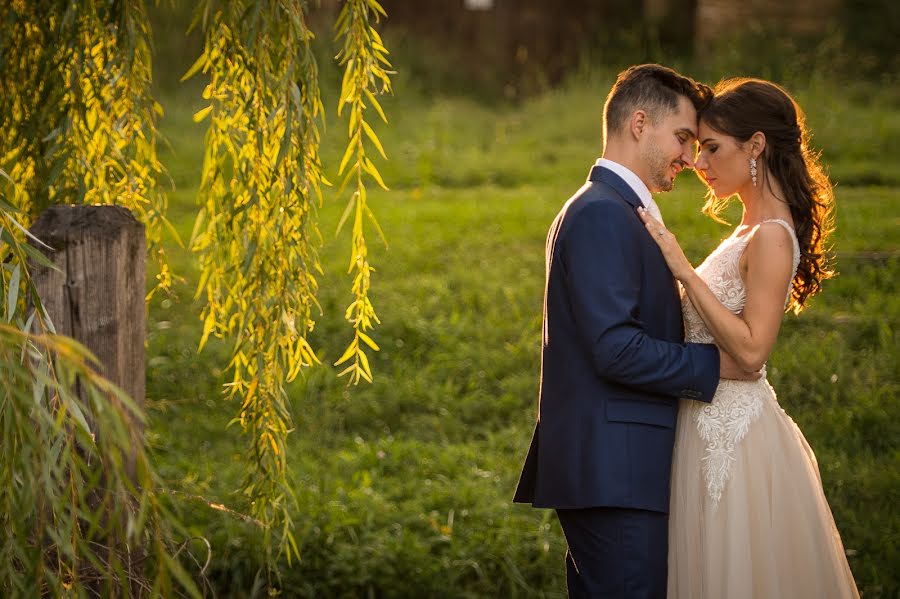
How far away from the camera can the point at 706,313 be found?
3.05m

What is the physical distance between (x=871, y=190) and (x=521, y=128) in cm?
440

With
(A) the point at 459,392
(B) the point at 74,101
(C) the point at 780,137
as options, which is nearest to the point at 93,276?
(B) the point at 74,101

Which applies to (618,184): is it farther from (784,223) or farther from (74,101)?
(74,101)

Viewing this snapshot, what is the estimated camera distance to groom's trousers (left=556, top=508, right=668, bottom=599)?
2.94 m

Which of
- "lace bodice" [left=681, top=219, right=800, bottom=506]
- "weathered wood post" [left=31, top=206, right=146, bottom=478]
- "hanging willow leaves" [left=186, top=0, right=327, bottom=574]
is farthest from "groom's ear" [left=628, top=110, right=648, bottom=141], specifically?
"weathered wood post" [left=31, top=206, right=146, bottom=478]

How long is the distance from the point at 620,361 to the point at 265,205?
53.7 inches

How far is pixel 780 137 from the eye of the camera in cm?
325

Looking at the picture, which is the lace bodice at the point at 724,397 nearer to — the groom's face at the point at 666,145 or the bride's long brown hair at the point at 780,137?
the bride's long brown hair at the point at 780,137

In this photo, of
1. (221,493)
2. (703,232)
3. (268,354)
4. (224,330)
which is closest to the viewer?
(268,354)

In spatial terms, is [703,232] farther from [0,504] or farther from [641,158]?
[0,504]

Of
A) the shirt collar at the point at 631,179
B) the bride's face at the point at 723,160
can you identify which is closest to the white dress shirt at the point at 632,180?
the shirt collar at the point at 631,179

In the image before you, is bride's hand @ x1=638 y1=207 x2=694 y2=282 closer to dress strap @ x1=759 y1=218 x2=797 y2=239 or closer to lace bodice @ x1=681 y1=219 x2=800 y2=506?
lace bodice @ x1=681 y1=219 x2=800 y2=506

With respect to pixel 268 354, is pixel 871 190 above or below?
above

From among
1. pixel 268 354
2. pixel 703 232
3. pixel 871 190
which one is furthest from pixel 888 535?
pixel 871 190
